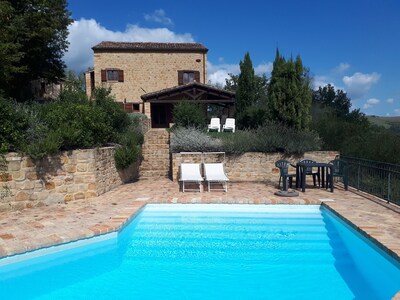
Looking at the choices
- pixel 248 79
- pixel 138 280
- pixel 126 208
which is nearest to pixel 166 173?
pixel 126 208

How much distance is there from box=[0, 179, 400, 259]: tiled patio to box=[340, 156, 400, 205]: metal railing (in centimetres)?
55

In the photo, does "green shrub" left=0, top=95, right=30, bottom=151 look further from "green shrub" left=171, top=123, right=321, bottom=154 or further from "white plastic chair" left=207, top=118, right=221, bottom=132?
"white plastic chair" left=207, top=118, right=221, bottom=132

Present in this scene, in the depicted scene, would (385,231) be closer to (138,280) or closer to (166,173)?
(138,280)

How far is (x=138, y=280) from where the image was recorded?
13.7 ft

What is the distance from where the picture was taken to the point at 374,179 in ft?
27.5

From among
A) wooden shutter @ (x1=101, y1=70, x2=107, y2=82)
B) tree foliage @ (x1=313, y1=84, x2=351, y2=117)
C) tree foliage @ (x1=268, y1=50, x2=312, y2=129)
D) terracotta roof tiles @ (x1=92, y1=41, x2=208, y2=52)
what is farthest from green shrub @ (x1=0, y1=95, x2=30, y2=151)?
tree foliage @ (x1=313, y1=84, x2=351, y2=117)

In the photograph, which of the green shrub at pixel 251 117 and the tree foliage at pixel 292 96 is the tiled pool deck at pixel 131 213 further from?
the green shrub at pixel 251 117

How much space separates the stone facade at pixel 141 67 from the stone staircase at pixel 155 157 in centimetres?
1200

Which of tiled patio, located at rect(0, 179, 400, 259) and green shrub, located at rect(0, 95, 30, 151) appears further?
green shrub, located at rect(0, 95, 30, 151)

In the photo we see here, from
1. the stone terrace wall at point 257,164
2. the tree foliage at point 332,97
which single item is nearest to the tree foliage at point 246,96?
the stone terrace wall at point 257,164

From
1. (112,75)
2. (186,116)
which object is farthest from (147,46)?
Result: (186,116)

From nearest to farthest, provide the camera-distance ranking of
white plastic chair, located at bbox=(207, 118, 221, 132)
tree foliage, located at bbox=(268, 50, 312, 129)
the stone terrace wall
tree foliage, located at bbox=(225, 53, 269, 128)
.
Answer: the stone terrace wall
tree foliage, located at bbox=(268, 50, 312, 129)
white plastic chair, located at bbox=(207, 118, 221, 132)
tree foliage, located at bbox=(225, 53, 269, 128)

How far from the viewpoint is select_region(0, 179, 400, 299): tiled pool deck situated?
4.90 m

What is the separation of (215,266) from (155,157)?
28.5 feet
